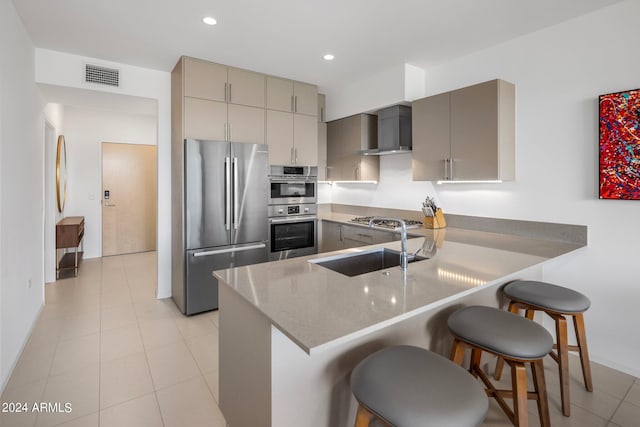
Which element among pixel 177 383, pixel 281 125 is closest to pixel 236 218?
pixel 281 125

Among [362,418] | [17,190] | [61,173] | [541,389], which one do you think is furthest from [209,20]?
[61,173]

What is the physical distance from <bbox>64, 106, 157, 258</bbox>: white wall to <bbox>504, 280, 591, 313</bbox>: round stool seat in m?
6.33

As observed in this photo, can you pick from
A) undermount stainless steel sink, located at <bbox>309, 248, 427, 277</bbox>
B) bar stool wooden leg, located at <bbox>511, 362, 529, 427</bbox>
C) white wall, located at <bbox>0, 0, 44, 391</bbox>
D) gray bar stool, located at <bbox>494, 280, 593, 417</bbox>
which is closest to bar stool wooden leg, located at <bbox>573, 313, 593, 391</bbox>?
gray bar stool, located at <bbox>494, 280, 593, 417</bbox>

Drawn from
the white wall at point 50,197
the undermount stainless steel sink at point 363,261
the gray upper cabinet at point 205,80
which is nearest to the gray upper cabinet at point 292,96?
the gray upper cabinet at point 205,80

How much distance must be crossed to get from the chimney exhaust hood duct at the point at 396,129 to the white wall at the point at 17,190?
320 cm

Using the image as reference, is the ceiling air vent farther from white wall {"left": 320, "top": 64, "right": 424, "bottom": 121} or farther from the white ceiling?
white wall {"left": 320, "top": 64, "right": 424, "bottom": 121}

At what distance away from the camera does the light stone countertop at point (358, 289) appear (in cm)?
109

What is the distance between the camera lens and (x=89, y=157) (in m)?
5.62

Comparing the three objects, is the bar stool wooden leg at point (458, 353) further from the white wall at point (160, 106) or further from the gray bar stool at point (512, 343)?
the white wall at point (160, 106)

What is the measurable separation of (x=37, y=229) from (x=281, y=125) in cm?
272

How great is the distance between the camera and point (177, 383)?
2.18m

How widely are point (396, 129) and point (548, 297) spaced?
223cm

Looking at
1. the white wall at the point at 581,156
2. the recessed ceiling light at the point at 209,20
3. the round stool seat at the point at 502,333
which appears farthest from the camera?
the recessed ceiling light at the point at 209,20

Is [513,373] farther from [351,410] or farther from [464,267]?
[351,410]
